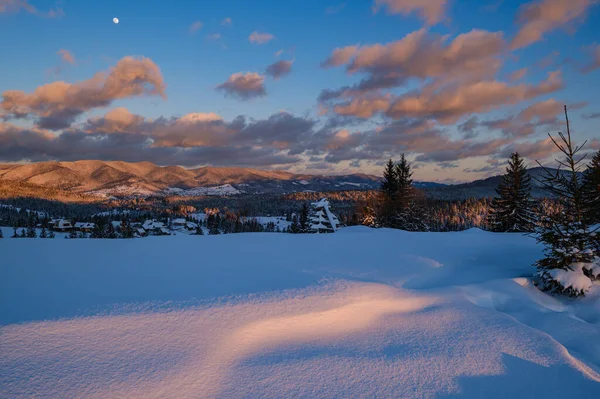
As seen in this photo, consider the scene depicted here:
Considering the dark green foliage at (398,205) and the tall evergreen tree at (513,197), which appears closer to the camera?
the tall evergreen tree at (513,197)

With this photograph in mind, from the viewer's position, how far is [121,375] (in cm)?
308

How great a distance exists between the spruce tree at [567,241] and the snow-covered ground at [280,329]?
0.38 m

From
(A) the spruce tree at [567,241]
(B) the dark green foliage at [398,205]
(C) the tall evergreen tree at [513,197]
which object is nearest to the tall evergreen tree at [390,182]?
(B) the dark green foliage at [398,205]

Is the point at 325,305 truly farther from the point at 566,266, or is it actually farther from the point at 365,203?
the point at 365,203

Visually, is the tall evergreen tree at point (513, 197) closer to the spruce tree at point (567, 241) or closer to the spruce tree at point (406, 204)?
the spruce tree at point (406, 204)

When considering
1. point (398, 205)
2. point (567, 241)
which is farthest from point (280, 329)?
point (398, 205)

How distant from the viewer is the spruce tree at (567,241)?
6.06 m

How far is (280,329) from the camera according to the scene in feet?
14.2

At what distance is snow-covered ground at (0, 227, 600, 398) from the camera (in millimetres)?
3156

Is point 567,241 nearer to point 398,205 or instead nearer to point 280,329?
point 280,329

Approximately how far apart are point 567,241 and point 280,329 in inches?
268

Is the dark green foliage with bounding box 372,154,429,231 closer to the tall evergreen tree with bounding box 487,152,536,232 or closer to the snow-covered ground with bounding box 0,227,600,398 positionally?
the tall evergreen tree with bounding box 487,152,536,232

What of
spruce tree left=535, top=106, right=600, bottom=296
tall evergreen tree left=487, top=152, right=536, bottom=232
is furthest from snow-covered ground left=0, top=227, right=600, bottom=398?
tall evergreen tree left=487, top=152, right=536, bottom=232

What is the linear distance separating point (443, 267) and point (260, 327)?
17.3ft
